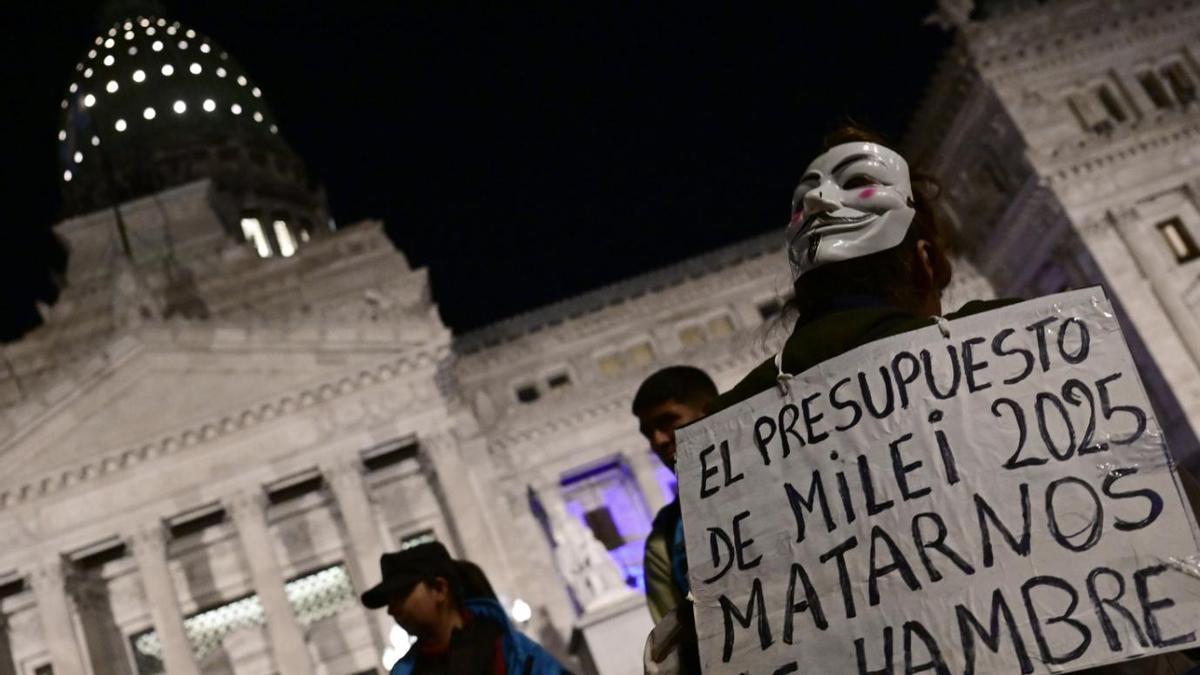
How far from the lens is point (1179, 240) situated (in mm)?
38062

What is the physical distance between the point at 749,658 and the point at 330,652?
3475 cm

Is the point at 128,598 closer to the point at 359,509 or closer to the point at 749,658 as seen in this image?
the point at 359,509

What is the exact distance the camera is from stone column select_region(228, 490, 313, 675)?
103 ft

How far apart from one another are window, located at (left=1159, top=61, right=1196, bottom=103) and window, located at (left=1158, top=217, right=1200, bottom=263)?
651 cm

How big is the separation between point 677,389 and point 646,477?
3239 centimetres

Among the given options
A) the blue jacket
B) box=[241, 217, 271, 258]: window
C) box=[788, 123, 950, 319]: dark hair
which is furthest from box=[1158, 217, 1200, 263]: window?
box=[241, 217, 271, 258]: window

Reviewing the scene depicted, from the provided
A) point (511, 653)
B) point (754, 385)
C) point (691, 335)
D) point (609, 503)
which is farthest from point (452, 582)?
point (691, 335)

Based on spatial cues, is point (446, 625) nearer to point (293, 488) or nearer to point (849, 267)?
point (849, 267)

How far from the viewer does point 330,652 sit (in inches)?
1430

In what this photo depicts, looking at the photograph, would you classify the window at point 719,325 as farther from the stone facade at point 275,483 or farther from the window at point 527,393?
the window at point 527,393

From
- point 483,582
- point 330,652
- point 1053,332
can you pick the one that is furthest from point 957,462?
point 330,652

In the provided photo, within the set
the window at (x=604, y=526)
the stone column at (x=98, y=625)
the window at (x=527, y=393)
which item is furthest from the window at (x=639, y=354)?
the stone column at (x=98, y=625)

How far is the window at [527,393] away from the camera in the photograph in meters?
46.4

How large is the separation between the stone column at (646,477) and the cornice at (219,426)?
28.8 ft
